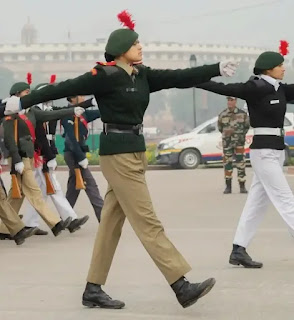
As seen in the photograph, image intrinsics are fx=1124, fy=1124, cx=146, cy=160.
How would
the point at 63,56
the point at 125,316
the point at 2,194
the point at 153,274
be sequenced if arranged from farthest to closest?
the point at 63,56 < the point at 2,194 < the point at 153,274 < the point at 125,316

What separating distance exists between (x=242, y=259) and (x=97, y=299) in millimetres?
1931

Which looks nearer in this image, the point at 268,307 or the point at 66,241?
the point at 268,307

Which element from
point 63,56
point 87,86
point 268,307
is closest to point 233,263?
point 268,307

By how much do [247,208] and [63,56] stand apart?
147660 mm

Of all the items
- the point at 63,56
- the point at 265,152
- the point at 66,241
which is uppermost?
the point at 265,152

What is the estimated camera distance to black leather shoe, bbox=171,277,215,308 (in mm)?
6582

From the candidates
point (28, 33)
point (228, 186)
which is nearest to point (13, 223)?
point (228, 186)

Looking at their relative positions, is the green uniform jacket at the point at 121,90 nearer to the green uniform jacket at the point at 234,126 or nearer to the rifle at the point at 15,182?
the rifle at the point at 15,182

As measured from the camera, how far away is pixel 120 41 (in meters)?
6.93

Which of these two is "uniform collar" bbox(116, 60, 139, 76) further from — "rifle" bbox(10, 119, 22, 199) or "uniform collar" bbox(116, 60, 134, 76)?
"rifle" bbox(10, 119, 22, 199)

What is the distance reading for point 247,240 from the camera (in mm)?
8664

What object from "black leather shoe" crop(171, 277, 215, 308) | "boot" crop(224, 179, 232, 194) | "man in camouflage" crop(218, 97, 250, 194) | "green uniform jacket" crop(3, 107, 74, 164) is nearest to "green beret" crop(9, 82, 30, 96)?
"green uniform jacket" crop(3, 107, 74, 164)

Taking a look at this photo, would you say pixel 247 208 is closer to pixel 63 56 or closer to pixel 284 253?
pixel 284 253

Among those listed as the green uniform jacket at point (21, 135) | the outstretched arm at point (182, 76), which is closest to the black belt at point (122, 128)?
the outstretched arm at point (182, 76)
